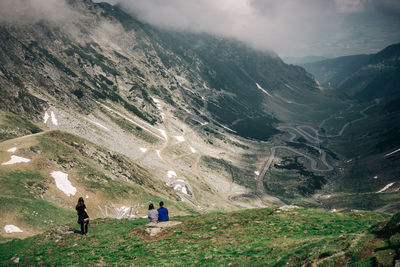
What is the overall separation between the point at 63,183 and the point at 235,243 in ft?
161

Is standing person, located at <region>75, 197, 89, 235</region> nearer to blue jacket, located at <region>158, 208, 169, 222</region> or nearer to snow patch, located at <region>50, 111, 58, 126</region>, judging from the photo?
blue jacket, located at <region>158, 208, 169, 222</region>

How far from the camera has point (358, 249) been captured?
14.9m

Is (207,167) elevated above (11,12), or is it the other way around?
(11,12)

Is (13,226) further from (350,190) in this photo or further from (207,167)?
(350,190)

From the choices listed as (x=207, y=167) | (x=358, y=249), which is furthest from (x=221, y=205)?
(x=358, y=249)

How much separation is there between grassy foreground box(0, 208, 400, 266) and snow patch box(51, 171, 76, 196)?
28.6 metres

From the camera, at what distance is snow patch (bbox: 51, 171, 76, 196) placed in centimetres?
5859

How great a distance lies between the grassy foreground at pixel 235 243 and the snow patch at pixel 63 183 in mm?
28634

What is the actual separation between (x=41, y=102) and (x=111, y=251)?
5743 inches

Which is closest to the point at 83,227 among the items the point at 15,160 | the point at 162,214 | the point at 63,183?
the point at 162,214

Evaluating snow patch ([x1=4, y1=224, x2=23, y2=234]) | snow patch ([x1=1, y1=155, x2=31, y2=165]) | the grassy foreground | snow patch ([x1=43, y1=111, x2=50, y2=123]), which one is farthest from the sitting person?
snow patch ([x1=43, y1=111, x2=50, y2=123])

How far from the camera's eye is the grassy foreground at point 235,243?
15.9 meters

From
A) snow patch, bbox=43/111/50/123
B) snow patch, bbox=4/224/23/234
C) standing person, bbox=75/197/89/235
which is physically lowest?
snow patch, bbox=43/111/50/123

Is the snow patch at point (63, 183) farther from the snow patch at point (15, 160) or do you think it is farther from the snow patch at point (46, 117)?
the snow patch at point (46, 117)
